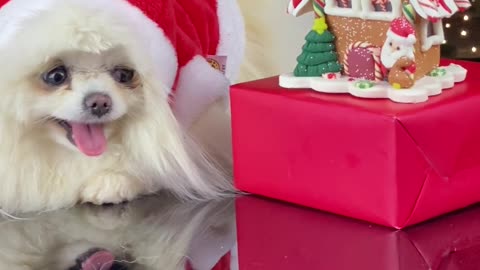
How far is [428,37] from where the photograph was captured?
0.92 metres

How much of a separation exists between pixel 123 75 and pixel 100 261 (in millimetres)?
203

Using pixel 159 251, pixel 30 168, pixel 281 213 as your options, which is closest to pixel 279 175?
pixel 281 213

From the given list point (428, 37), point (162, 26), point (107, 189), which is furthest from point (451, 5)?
point (107, 189)

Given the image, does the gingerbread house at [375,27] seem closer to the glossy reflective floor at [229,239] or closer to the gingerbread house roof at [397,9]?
the gingerbread house roof at [397,9]

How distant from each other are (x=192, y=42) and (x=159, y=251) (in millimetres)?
272

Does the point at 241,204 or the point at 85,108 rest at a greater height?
the point at 85,108

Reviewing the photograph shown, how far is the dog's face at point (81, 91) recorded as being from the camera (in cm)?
93

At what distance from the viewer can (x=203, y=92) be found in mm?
1067

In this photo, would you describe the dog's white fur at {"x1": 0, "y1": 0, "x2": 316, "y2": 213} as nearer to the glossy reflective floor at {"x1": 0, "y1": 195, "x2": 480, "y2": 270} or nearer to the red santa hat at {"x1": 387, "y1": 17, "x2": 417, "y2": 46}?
the glossy reflective floor at {"x1": 0, "y1": 195, "x2": 480, "y2": 270}

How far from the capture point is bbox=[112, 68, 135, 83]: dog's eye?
3.16 feet

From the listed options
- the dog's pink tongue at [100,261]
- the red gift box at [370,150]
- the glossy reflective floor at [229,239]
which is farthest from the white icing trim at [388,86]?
the dog's pink tongue at [100,261]

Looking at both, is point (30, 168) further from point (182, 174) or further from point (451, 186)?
point (451, 186)

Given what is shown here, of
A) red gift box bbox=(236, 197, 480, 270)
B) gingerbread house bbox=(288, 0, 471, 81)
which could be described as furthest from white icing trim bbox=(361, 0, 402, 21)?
red gift box bbox=(236, 197, 480, 270)

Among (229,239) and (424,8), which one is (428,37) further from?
(229,239)
